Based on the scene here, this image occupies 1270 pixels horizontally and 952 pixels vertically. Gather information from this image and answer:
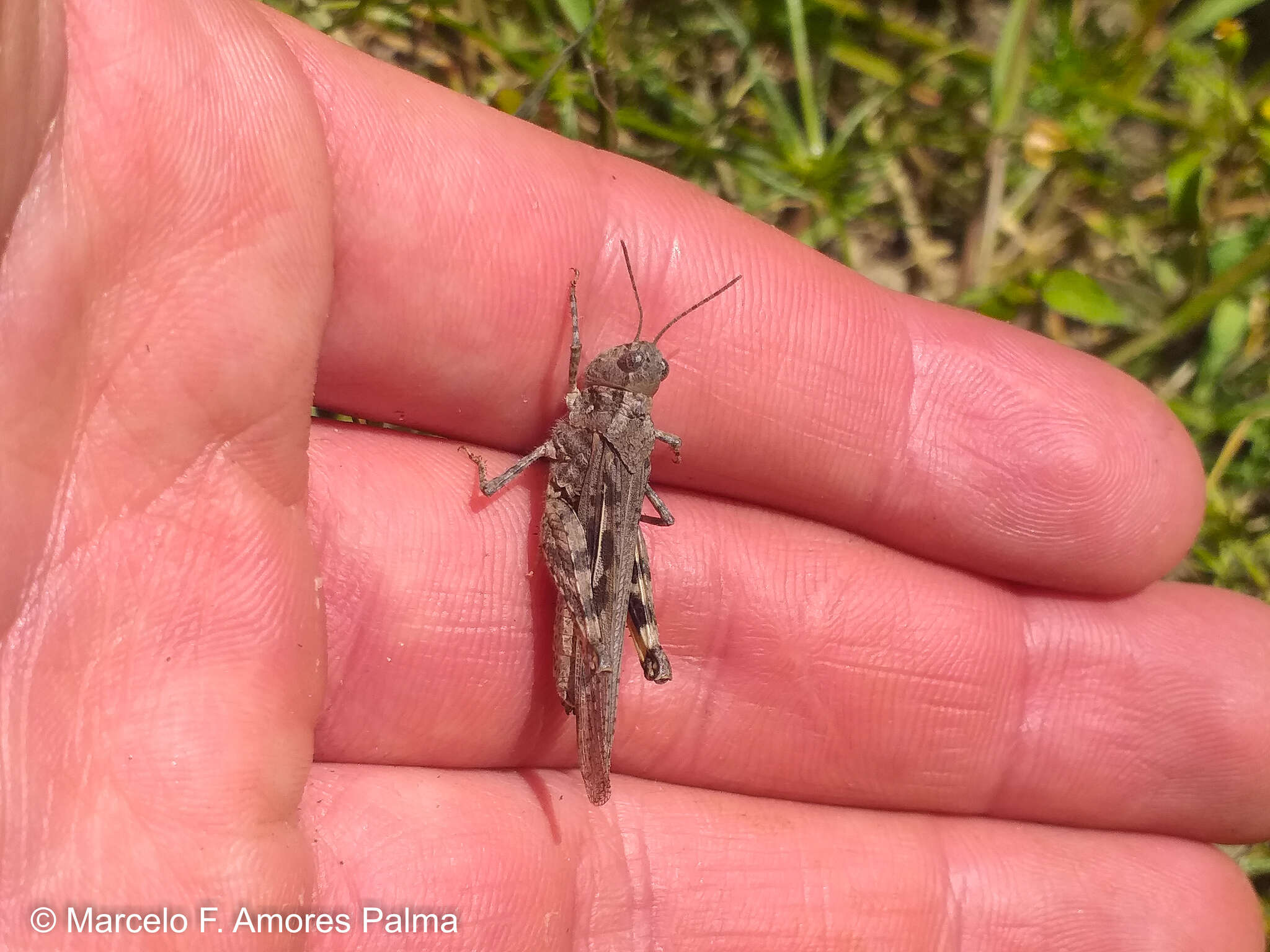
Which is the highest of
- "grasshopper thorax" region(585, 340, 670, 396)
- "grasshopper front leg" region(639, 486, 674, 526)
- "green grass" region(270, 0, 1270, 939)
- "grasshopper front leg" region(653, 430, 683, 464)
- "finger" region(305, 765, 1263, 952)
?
"green grass" region(270, 0, 1270, 939)

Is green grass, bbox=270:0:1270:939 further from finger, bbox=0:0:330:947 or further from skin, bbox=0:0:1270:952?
finger, bbox=0:0:330:947

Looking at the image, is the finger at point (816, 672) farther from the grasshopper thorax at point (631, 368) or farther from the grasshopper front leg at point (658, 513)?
the grasshopper thorax at point (631, 368)

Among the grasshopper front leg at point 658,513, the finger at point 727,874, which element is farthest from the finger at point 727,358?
the finger at point 727,874

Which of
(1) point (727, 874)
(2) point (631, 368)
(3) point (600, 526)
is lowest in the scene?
(1) point (727, 874)

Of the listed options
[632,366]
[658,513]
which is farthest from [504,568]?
[632,366]

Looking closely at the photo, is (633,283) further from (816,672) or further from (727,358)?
(816,672)

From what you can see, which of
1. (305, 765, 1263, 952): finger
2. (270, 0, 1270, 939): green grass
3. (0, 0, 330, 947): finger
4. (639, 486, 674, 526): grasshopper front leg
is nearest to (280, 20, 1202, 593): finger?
(639, 486, 674, 526): grasshopper front leg

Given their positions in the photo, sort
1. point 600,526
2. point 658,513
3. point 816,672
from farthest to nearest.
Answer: point 816,672
point 658,513
point 600,526
